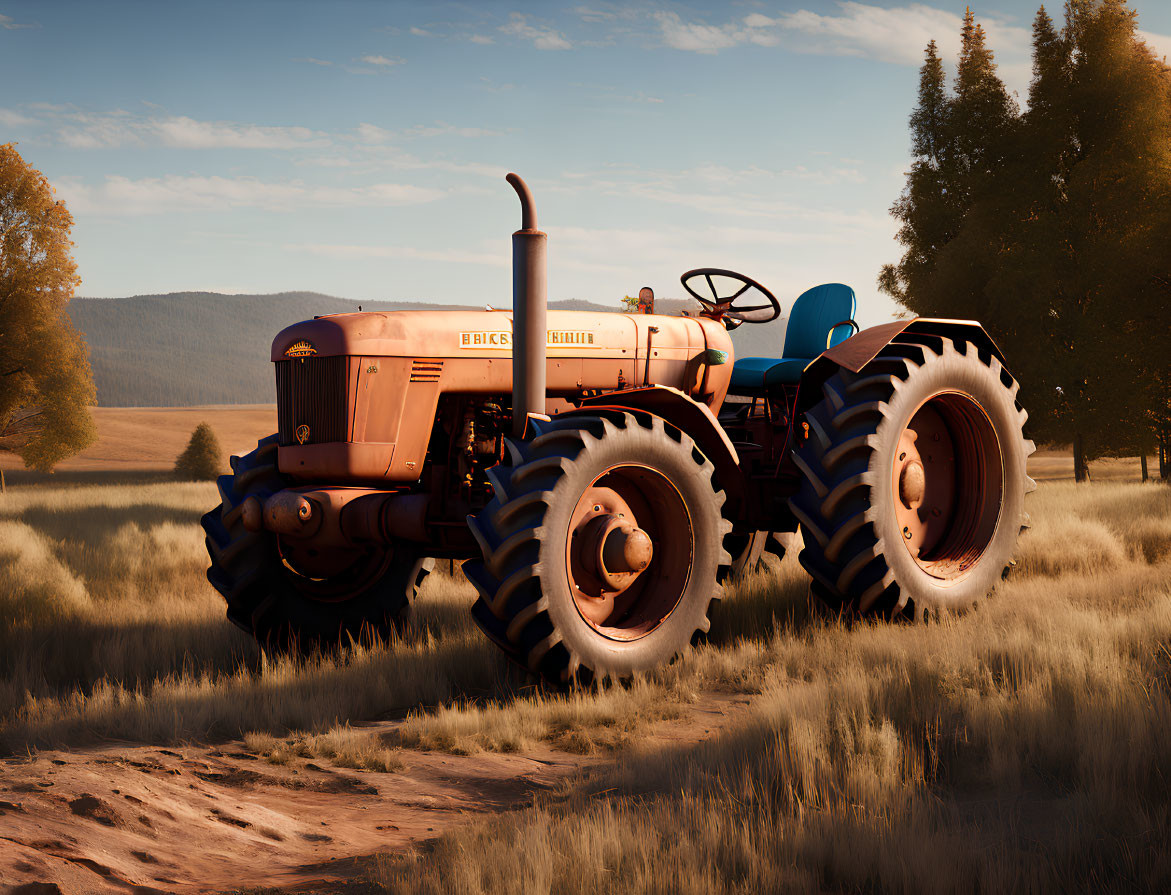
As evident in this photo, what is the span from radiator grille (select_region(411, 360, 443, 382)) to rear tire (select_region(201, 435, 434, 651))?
945 mm

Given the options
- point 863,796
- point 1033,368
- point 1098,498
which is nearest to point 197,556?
point 863,796

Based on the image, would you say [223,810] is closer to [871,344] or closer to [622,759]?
[622,759]

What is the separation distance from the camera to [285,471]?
5602mm

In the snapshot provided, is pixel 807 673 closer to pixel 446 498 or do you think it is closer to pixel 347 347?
pixel 446 498

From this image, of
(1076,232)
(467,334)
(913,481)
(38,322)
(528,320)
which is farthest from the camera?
(38,322)

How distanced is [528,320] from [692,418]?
1181 mm

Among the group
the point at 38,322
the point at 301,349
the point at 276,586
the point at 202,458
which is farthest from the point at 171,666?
the point at 202,458

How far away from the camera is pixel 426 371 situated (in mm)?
5496

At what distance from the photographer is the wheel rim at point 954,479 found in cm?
655

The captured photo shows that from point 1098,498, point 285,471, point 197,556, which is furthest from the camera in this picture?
point 1098,498

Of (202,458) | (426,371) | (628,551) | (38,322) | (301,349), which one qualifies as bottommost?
(202,458)

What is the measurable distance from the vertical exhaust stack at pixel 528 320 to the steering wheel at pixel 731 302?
1.96 meters

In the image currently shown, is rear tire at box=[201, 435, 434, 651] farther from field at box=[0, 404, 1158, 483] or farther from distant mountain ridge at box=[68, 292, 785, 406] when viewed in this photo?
distant mountain ridge at box=[68, 292, 785, 406]

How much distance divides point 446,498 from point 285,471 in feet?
3.09
